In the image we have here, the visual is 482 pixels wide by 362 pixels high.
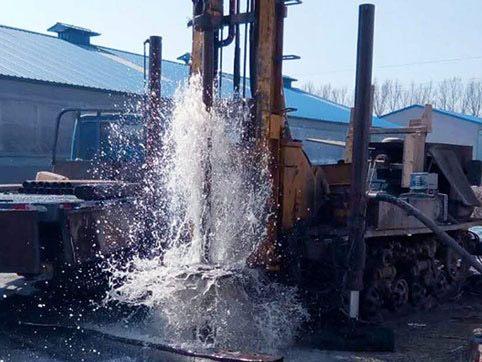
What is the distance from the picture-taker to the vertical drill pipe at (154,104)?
830cm

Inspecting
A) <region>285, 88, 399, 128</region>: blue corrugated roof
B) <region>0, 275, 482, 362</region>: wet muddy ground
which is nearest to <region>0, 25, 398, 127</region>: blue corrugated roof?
<region>285, 88, 399, 128</region>: blue corrugated roof

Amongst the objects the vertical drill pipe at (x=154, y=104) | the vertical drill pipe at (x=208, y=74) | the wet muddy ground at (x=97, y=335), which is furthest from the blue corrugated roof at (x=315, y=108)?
the vertical drill pipe at (x=208, y=74)

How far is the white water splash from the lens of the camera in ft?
19.0

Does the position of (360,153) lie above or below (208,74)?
below

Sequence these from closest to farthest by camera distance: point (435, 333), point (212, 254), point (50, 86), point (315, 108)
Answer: point (212, 254)
point (435, 333)
point (50, 86)
point (315, 108)

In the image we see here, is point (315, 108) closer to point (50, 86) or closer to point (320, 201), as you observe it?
point (50, 86)

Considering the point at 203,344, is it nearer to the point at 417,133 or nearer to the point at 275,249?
the point at 275,249

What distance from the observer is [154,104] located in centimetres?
855

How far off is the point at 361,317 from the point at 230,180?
6.61 ft

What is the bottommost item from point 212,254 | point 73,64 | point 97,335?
point 97,335

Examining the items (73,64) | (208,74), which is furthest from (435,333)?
(73,64)

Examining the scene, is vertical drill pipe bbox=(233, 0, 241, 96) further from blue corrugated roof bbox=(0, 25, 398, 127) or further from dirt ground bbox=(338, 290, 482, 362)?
blue corrugated roof bbox=(0, 25, 398, 127)

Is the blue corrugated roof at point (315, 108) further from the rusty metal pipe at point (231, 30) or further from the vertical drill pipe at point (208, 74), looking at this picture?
the vertical drill pipe at point (208, 74)

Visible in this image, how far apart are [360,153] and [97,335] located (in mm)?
2893
